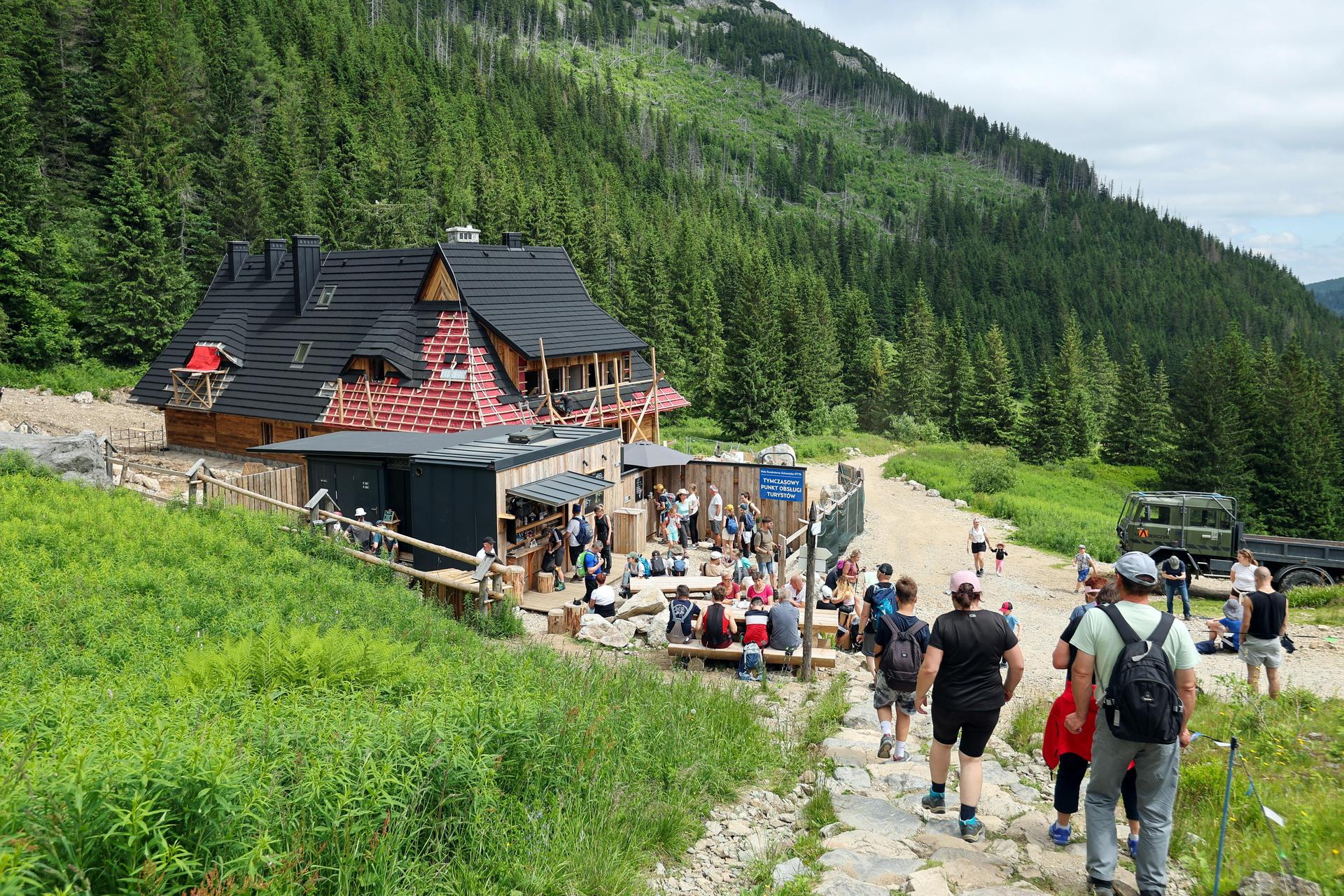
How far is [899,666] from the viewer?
8.19 metres

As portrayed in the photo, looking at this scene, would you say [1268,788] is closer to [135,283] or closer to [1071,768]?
[1071,768]

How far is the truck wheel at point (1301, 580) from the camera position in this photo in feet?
68.4

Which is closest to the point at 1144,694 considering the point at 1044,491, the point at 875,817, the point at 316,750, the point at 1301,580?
the point at 875,817

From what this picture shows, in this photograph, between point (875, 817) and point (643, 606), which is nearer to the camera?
point (875, 817)

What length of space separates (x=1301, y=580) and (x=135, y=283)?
50.5 m

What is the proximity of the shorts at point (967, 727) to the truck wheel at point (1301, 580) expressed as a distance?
18878 millimetres

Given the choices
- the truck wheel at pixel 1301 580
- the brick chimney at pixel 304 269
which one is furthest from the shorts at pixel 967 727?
the brick chimney at pixel 304 269

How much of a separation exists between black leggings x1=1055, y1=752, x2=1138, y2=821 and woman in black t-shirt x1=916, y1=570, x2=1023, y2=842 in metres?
0.57

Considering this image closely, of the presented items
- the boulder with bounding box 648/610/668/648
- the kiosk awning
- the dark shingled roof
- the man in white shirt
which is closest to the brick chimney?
the dark shingled roof

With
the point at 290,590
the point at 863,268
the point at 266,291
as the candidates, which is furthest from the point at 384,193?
the point at 863,268

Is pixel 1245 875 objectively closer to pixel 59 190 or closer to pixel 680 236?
pixel 59 190

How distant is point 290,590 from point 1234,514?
2174 centimetres

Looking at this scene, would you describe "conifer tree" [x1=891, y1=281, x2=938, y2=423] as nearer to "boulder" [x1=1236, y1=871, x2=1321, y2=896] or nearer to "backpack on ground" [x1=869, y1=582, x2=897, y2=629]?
"backpack on ground" [x1=869, y1=582, x2=897, y2=629]

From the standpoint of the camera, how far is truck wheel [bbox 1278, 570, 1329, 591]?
20.8 m
